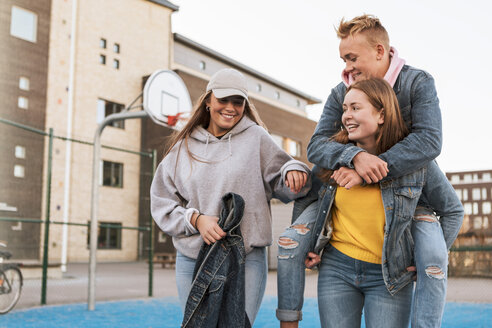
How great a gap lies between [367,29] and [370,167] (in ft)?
1.84

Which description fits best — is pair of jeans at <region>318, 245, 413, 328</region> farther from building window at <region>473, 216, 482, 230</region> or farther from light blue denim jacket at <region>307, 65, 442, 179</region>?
building window at <region>473, 216, 482, 230</region>

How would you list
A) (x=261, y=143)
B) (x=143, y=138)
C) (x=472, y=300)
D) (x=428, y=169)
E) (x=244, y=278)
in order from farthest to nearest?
(x=143, y=138)
(x=472, y=300)
(x=261, y=143)
(x=244, y=278)
(x=428, y=169)

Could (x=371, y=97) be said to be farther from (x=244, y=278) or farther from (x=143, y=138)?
(x=143, y=138)

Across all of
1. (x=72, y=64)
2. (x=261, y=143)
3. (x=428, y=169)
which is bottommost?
(x=428, y=169)

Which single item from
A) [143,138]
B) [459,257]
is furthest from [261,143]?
[143,138]

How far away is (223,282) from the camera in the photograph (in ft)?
6.96

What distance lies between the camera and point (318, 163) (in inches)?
80.3

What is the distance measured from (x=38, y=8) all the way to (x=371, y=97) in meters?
20.7

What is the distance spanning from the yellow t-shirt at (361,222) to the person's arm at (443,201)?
0.62 feet

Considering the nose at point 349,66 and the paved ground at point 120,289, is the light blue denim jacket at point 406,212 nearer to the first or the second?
the nose at point 349,66

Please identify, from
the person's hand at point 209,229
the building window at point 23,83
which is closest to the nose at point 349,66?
the person's hand at point 209,229

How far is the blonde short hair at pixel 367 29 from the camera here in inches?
78.7

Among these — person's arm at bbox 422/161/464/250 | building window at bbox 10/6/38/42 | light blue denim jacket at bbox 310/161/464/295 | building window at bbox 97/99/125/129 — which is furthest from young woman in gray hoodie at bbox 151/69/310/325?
building window at bbox 97/99/125/129

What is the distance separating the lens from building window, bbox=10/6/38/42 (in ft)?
62.6
